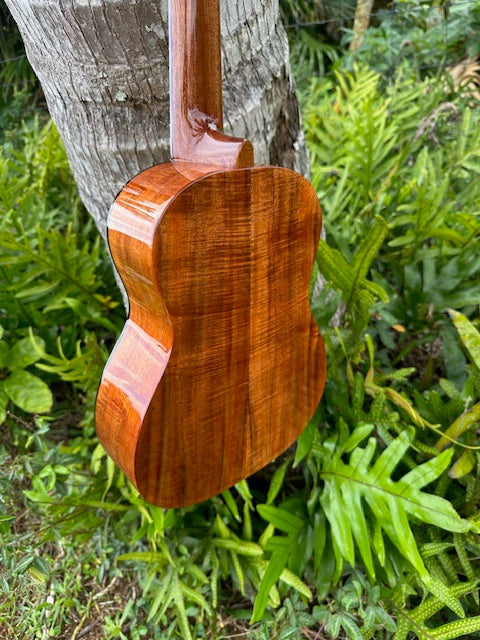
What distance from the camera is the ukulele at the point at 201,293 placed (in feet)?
1.80

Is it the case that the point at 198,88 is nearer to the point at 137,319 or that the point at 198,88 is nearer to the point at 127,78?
the point at 127,78

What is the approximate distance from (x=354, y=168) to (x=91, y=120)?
0.80 metres

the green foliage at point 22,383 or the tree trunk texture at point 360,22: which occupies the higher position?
the tree trunk texture at point 360,22

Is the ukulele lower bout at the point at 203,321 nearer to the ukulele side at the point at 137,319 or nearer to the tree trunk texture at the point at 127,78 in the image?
the ukulele side at the point at 137,319

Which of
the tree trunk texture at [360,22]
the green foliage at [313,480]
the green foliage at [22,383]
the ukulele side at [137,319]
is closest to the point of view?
the ukulele side at [137,319]

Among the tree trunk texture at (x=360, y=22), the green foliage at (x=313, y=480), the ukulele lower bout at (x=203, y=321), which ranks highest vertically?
the tree trunk texture at (x=360, y=22)

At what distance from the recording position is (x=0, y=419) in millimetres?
1087

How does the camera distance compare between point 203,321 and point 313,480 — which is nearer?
point 203,321

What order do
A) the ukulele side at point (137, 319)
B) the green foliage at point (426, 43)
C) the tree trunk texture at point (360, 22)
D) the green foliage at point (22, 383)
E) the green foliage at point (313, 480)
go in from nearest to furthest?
the ukulele side at point (137, 319), the green foliage at point (313, 480), the green foliage at point (22, 383), the green foliage at point (426, 43), the tree trunk texture at point (360, 22)

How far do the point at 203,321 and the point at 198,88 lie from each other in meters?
0.26

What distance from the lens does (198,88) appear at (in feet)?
1.85

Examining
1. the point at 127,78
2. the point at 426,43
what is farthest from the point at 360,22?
the point at 127,78

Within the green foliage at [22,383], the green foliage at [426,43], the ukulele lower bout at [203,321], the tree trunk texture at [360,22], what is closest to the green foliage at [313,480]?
the green foliage at [22,383]

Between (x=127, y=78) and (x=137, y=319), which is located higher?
(x=127, y=78)
